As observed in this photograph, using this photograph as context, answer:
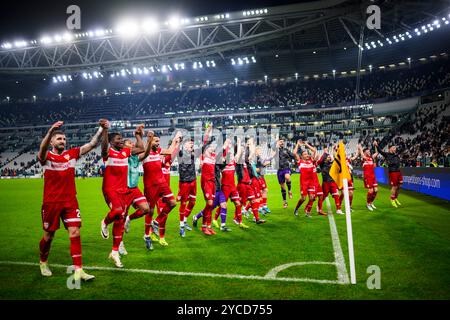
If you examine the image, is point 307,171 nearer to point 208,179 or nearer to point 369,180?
point 369,180

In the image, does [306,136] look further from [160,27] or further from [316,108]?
[160,27]

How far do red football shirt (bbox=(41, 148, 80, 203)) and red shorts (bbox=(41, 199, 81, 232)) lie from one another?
0.27ft

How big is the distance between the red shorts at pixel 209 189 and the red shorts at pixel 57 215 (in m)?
4.14

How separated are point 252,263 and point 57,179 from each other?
12.0 feet

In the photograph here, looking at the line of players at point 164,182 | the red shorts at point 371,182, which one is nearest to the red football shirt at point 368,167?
the red shorts at point 371,182

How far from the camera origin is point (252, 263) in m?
6.77

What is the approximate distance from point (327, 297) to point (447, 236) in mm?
6139

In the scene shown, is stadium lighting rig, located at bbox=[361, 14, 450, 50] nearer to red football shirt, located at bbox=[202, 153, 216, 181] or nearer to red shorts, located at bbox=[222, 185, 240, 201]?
red shorts, located at bbox=[222, 185, 240, 201]

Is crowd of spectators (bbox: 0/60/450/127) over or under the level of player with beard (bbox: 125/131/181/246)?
over

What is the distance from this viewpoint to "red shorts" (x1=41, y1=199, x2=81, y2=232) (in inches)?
232

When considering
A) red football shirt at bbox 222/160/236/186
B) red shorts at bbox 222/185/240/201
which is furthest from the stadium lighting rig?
red shorts at bbox 222/185/240/201

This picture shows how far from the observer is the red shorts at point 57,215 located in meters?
5.89

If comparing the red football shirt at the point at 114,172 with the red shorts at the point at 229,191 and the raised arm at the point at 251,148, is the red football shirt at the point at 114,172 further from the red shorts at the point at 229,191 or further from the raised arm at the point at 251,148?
the raised arm at the point at 251,148
